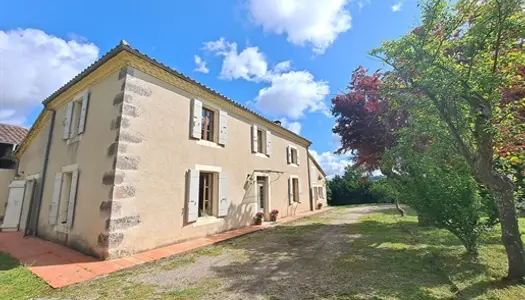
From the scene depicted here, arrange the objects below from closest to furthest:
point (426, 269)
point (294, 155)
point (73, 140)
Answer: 1. point (426, 269)
2. point (73, 140)
3. point (294, 155)

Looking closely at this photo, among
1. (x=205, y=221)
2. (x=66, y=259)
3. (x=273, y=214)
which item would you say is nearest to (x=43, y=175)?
(x=66, y=259)

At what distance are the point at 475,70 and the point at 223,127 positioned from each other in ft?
22.2

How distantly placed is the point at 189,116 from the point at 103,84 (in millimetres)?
2338

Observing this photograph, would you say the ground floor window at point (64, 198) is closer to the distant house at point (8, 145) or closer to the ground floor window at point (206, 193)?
the ground floor window at point (206, 193)

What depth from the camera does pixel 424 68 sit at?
152 inches

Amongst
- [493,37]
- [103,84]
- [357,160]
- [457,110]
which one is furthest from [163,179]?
[357,160]

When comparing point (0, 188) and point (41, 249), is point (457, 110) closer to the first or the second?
point (41, 249)

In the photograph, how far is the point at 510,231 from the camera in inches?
150

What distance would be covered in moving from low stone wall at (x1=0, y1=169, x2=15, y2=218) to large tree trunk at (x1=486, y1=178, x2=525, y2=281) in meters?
17.7

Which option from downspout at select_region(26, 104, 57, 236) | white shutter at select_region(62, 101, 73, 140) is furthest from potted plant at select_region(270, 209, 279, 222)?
downspout at select_region(26, 104, 57, 236)

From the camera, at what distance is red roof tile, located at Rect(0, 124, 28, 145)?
506 inches

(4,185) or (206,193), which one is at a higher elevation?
(4,185)

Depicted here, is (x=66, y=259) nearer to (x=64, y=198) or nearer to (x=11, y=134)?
(x=64, y=198)

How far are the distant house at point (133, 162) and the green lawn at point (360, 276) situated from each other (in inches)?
44.7
